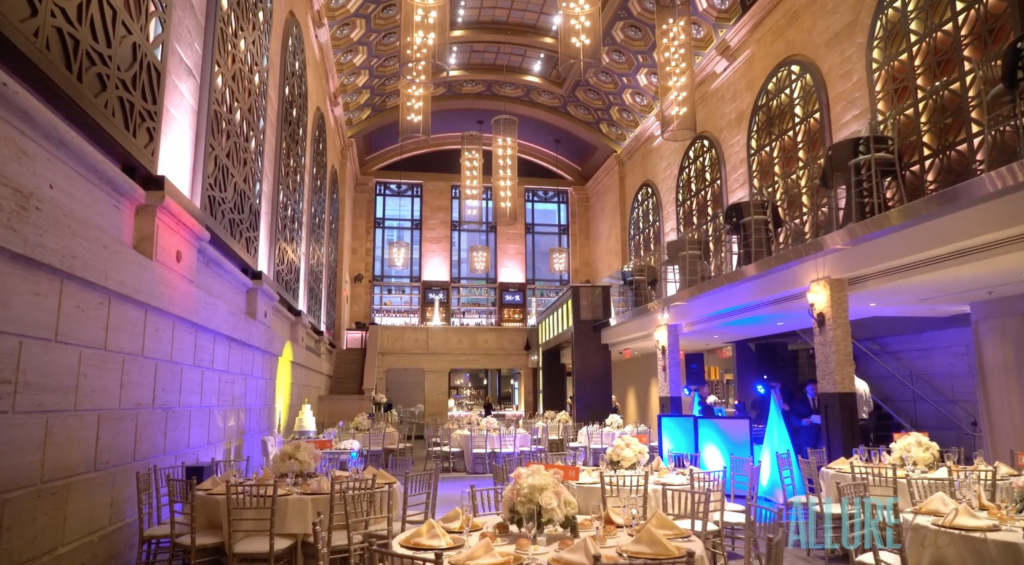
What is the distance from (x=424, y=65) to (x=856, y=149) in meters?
5.67

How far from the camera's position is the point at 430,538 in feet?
10.3

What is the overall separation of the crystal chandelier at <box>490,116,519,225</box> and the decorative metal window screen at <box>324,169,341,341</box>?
7184 millimetres

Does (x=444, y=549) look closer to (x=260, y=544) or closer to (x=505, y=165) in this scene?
(x=260, y=544)

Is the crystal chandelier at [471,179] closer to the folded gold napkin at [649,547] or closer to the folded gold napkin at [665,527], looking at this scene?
the folded gold napkin at [665,527]

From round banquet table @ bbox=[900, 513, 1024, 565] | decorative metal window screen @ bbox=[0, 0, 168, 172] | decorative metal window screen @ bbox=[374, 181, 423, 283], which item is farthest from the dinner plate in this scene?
decorative metal window screen @ bbox=[374, 181, 423, 283]

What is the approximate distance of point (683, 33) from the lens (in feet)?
28.8

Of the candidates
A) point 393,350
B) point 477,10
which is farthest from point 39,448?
point 393,350

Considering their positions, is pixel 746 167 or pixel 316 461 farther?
pixel 746 167

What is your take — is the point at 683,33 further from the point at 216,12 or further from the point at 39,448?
the point at 39,448

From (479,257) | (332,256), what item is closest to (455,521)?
(479,257)

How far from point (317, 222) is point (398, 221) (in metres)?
10.0

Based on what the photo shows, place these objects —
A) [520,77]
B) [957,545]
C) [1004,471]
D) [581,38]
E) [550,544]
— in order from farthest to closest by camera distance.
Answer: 1. [520,77]
2. [581,38]
3. [1004,471]
4. [957,545]
5. [550,544]

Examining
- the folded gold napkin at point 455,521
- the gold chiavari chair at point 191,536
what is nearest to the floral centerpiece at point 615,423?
the gold chiavari chair at point 191,536

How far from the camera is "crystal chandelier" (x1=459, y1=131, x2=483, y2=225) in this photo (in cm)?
1372
